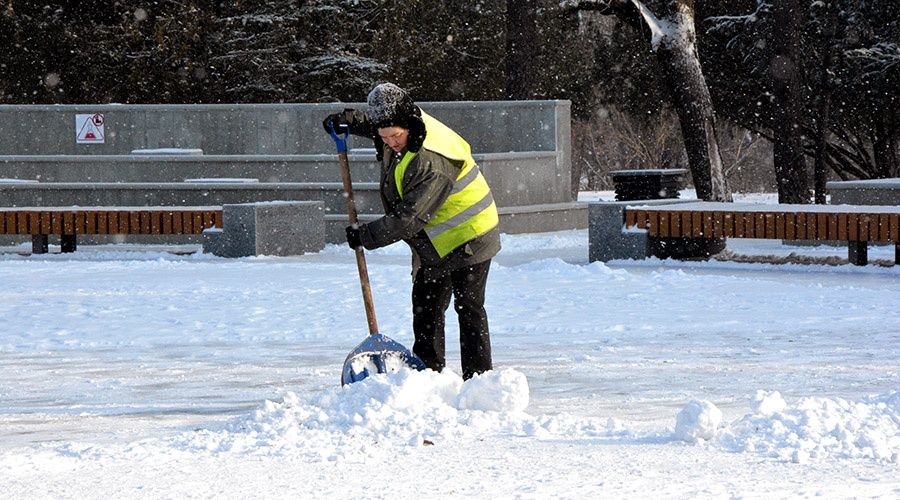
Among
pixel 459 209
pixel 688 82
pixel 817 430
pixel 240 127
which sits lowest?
pixel 817 430

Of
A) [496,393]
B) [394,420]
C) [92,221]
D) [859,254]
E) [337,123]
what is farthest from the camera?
[92,221]

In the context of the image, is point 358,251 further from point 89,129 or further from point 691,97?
point 89,129

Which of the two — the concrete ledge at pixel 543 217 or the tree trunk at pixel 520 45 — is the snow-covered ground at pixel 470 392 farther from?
the tree trunk at pixel 520 45

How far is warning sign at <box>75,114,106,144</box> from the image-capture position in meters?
22.8

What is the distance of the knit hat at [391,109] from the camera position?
7.18 metres

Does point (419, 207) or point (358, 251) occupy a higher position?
point (419, 207)

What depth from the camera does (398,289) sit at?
13867mm

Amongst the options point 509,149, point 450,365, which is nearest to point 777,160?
point 509,149

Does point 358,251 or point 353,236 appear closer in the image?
point 353,236

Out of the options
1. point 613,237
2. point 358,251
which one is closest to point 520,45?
point 613,237

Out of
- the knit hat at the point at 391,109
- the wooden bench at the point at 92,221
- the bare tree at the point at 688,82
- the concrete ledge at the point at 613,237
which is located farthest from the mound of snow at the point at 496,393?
the bare tree at the point at 688,82

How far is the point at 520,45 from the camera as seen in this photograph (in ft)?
97.3

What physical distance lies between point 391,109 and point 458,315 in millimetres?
1131

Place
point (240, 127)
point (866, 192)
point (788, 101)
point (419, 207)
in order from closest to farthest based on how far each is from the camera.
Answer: point (419, 207) < point (866, 192) < point (240, 127) < point (788, 101)
